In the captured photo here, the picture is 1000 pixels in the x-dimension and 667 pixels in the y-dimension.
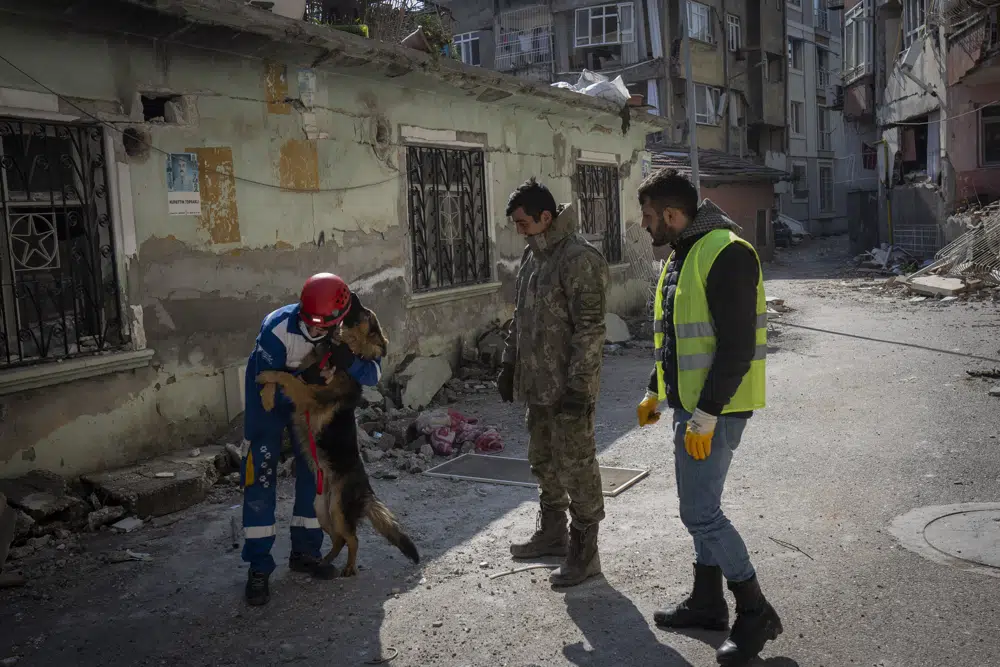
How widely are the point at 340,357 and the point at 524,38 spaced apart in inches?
1103

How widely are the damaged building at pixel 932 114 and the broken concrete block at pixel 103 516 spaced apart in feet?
57.2

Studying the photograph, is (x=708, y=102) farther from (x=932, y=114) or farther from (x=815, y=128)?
(x=815, y=128)

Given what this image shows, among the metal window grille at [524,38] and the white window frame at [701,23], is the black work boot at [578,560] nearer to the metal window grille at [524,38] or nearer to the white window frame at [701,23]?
the white window frame at [701,23]

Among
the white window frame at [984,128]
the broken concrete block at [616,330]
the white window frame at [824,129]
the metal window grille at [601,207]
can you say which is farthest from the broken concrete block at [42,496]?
the white window frame at [824,129]

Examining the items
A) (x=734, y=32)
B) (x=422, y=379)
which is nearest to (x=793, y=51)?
(x=734, y=32)

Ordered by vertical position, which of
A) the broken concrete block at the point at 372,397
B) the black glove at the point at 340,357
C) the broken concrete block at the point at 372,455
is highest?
the black glove at the point at 340,357

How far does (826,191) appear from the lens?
3844 centimetres

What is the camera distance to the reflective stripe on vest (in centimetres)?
329

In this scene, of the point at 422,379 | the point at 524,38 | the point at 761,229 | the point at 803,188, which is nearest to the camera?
the point at 422,379

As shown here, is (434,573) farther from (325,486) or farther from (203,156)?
(203,156)

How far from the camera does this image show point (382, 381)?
8.52 metres

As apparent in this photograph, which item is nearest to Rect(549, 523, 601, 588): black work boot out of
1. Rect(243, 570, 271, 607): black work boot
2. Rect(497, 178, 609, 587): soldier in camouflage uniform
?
Rect(497, 178, 609, 587): soldier in camouflage uniform

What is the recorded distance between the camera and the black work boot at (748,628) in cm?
326

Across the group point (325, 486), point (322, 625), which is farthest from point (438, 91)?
point (322, 625)
